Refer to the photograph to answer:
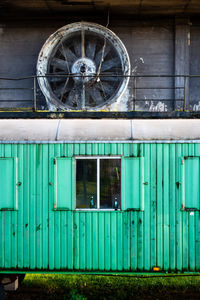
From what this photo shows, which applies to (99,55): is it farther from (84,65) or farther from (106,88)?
(106,88)

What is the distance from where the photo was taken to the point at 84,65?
37.4 feet

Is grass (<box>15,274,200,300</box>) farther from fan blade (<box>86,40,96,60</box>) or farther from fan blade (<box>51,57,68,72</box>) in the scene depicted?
fan blade (<box>86,40,96,60</box>)

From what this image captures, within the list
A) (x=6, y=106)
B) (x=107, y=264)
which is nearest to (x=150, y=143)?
(x=107, y=264)

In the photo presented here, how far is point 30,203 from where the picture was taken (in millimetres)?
6223

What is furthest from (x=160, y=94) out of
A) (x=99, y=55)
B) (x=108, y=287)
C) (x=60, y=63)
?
(x=108, y=287)

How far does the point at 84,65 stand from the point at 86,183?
6644 millimetres

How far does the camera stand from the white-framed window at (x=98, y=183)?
20.0 feet

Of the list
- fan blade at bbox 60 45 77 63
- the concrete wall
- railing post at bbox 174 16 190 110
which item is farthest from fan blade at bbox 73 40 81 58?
railing post at bbox 174 16 190 110

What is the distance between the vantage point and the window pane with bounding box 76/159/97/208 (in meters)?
6.12

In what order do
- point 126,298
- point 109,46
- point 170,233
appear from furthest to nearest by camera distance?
point 109,46
point 126,298
point 170,233

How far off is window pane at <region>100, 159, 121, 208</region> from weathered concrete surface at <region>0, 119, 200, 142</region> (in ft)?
1.76

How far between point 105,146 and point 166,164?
1358 mm

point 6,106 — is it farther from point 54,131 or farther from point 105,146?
point 105,146

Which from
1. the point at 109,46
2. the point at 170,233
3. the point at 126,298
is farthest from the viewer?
the point at 109,46
